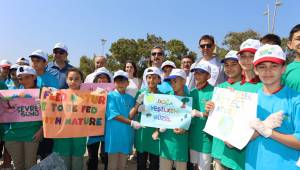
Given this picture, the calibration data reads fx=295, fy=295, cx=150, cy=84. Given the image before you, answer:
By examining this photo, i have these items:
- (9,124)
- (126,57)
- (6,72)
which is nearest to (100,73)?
(9,124)

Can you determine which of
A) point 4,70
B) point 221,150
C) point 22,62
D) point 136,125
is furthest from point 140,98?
point 4,70

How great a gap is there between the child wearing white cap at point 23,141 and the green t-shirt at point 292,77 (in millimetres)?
4414

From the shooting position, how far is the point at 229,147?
4.18m

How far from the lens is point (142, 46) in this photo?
145 ft

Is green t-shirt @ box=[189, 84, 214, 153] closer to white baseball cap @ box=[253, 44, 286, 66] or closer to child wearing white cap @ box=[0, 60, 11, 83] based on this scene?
white baseball cap @ box=[253, 44, 286, 66]

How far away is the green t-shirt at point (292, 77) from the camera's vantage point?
136 inches

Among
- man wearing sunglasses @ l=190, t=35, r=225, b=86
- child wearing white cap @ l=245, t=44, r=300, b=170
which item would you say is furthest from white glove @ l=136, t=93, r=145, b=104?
child wearing white cap @ l=245, t=44, r=300, b=170

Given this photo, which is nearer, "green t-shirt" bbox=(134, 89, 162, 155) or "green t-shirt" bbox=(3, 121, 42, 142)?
"green t-shirt" bbox=(3, 121, 42, 142)

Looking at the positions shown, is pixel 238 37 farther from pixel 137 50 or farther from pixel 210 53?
pixel 210 53

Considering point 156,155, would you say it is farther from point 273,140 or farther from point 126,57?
point 126,57

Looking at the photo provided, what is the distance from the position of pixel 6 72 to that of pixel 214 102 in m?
6.22

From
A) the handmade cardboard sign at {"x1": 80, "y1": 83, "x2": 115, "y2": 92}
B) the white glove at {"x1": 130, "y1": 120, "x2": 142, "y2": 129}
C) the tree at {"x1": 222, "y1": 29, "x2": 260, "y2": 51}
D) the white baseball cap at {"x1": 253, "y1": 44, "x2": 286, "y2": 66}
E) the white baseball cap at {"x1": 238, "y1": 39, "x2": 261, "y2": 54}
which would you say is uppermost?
the tree at {"x1": 222, "y1": 29, "x2": 260, "y2": 51}

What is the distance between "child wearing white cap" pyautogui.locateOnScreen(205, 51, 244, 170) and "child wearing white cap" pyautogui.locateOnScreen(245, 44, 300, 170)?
769mm

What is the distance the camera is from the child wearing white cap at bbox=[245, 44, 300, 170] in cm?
298
